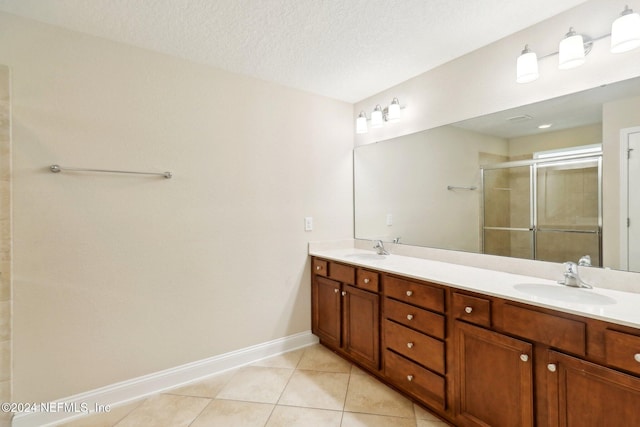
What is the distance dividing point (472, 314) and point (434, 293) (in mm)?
219

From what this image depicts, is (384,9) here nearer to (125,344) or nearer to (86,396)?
(125,344)

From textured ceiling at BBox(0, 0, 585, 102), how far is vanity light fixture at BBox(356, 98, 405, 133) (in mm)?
295

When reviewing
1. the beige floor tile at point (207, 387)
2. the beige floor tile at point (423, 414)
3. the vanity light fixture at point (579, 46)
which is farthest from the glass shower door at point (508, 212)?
the beige floor tile at point (207, 387)

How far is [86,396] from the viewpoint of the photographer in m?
1.75

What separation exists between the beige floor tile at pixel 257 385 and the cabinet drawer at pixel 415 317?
91cm

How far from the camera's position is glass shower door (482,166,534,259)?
5.84 ft

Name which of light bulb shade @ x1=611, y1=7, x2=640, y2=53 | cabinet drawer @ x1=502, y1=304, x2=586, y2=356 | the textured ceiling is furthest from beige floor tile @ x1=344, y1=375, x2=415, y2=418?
the textured ceiling

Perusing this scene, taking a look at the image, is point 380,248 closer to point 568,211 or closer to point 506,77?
Answer: point 568,211

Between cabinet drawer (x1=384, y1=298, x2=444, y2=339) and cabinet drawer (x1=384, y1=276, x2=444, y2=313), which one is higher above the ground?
cabinet drawer (x1=384, y1=276, x2=444, y2=313)

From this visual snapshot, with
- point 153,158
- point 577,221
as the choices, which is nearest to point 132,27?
point 153,158

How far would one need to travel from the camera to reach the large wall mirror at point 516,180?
1517mm

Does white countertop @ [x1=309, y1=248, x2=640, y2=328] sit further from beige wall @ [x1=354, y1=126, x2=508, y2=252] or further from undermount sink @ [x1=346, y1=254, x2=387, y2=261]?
beige wall @ [x1=354, y1=126, x2=508, y2=252]

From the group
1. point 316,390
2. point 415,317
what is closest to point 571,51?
point 415,317

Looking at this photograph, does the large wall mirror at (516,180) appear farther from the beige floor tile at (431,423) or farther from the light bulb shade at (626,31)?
the beige floor tile at (431,423)
